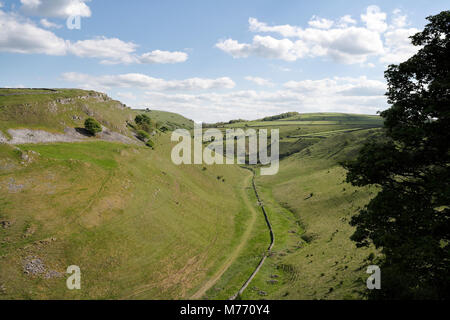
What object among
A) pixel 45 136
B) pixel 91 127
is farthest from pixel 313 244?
pixel 91 127

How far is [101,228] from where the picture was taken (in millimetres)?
34906

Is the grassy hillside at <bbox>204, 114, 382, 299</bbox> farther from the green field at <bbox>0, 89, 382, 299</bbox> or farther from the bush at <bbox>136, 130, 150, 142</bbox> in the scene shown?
the bush at <bbox>136, 130, 150, 142</bbox>

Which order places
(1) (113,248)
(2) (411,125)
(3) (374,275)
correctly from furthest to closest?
(1) (113,248) < (3) (374,275) < (2) (411,125)

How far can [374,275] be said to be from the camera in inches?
871

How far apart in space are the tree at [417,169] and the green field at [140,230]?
321 inches

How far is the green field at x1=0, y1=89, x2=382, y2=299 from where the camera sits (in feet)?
91.9

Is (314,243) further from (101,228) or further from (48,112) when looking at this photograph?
(48,112)

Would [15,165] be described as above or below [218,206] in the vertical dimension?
above

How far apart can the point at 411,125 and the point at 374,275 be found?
14494mm

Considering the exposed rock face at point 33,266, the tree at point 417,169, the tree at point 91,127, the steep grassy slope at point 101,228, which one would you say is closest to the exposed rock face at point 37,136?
the tree at point 91,127

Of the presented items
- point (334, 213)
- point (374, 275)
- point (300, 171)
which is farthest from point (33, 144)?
point (300, 171)

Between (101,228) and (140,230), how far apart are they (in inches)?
228

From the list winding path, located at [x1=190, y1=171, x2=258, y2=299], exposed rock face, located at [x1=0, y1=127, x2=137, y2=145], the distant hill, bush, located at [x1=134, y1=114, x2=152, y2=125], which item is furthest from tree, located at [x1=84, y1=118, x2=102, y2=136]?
winding path, located at [x1=190, y1=171, x2=258, y2=299]

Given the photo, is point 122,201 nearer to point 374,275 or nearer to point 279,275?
point 279,275
